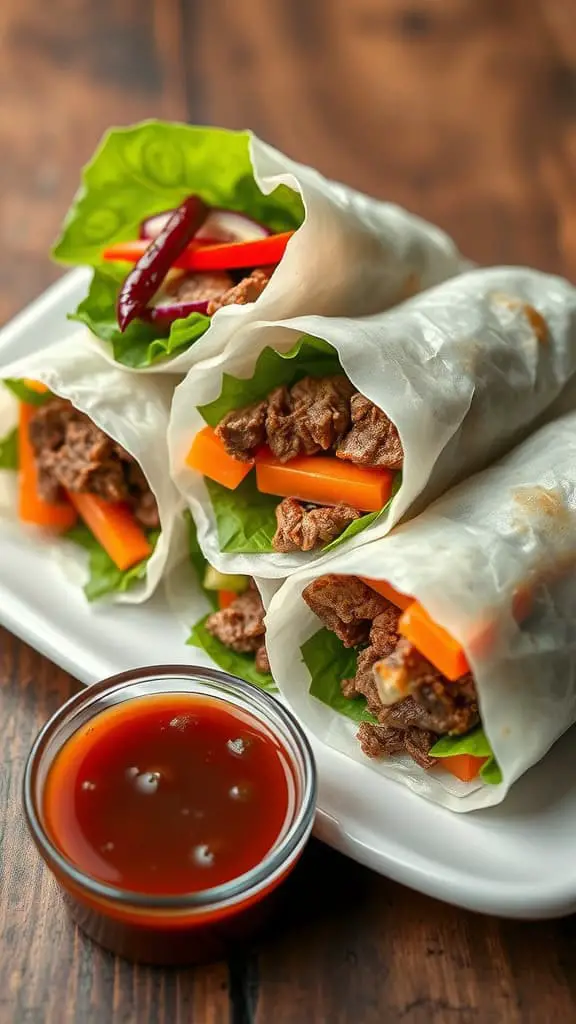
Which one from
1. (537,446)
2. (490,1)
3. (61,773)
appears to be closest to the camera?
(61,773)

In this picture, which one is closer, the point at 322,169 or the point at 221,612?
the point at 221,612

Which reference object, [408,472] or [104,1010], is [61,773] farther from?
[408,472]

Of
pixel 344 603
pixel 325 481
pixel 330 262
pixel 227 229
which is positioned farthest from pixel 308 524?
pixel 227 229

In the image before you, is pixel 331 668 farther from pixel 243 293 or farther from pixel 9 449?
pixel 9 449

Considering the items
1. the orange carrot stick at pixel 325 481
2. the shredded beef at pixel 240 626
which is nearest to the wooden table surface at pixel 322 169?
the shredded beef at pixel 240 626

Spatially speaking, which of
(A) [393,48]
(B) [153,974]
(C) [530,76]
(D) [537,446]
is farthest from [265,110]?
(B) [153,974]

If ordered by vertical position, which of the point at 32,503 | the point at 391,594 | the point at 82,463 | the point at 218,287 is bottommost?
the point at 32,503
